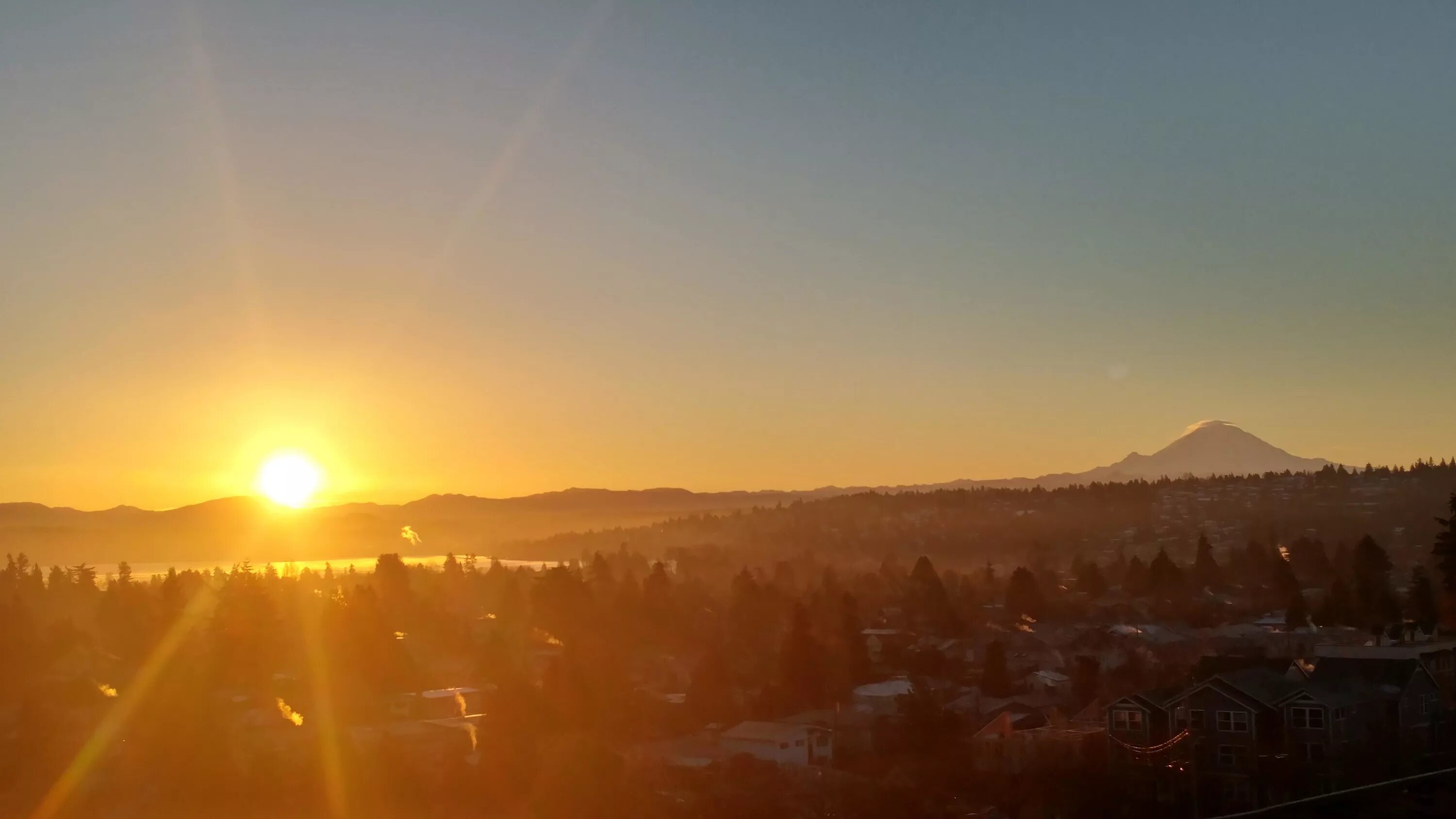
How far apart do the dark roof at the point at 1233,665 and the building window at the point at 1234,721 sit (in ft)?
5.15

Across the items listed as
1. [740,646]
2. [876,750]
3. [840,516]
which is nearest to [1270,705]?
[876,750]

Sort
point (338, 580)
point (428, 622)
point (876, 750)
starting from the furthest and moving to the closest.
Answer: point (338, 580), point (428, 622), point (876, 750)

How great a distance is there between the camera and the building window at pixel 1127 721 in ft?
76.7

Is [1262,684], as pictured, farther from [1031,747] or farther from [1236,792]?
[1031,747]

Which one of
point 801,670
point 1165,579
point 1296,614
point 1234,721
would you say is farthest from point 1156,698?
point 1165,579

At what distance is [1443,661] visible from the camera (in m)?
24.0

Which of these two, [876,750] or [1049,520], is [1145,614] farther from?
[1049,520]

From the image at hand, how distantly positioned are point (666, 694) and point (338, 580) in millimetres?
40479

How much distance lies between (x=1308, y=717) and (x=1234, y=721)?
51.5 inches

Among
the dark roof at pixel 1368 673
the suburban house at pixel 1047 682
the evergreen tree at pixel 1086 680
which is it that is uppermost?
the dark roof at pixel 1368 673

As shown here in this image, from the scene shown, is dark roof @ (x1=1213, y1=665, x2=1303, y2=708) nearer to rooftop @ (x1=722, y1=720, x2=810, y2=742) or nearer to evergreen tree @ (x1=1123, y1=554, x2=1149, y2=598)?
rooftop @ (x1=722, y1=720, x2=810, y2=742)

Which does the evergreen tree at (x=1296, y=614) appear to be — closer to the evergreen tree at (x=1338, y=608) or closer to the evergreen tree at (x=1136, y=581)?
the evergreen tree at (x=1338, y=608)

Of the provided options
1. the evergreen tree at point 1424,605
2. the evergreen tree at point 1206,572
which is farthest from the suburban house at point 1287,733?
the evergreen tree at point 1206,572

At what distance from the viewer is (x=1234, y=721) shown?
70.3 ft
